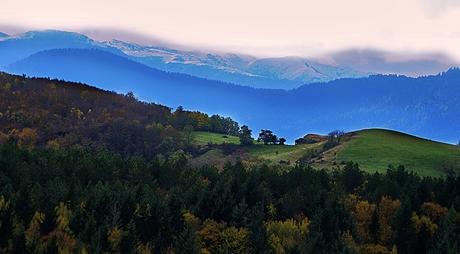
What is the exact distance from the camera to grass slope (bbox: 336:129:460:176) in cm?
15438

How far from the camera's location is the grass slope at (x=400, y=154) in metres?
154

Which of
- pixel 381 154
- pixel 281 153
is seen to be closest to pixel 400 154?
pixel 381 154

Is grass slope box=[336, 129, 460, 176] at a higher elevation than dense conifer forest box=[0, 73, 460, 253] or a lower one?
higher

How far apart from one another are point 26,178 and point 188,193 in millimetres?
28219

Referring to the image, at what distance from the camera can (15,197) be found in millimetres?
61656

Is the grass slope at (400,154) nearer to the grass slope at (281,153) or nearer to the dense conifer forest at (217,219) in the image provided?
the grass slope at (281,153)

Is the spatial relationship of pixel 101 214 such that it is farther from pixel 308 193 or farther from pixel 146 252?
pixel 308 193

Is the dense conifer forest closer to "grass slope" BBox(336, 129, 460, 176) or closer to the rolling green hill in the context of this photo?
"grass slope" BBox(336, 129, 460, 176)

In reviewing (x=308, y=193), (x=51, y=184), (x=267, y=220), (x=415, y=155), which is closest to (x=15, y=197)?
(x=51, y=184)

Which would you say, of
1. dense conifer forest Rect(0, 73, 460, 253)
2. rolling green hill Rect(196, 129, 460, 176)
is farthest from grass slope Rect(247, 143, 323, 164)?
dense conifer forest Rect(0, 73, 460, 253)

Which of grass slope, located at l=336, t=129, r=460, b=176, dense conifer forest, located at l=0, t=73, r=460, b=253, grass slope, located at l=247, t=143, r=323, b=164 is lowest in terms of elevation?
dense conifer forest, located at l=0, t=73, r=460, b=253

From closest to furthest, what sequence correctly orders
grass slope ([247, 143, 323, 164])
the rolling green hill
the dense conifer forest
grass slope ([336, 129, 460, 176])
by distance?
the dense conifer forest
grass slope ([336, 129, 460, 176])
the rolling green hill
grass slope ([247, 143, 323, 164])

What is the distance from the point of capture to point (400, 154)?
557 feet

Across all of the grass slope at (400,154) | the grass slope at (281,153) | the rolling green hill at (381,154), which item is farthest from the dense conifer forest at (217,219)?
the grass slope at (281,153)
